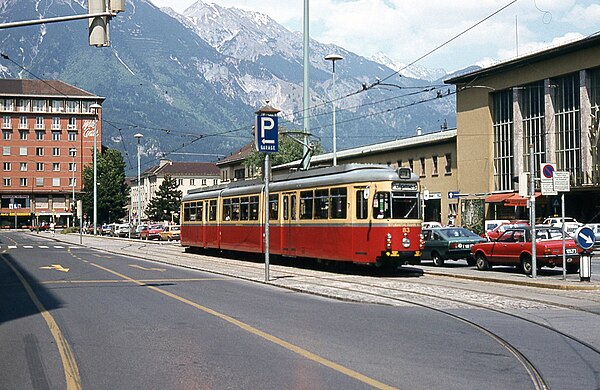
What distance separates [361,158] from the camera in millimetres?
73562

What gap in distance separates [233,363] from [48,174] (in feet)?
429

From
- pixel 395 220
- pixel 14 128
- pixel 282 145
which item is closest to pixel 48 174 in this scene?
pixel 14 128

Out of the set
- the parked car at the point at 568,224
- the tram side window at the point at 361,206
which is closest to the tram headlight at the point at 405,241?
the tram side window at the point at 361,206

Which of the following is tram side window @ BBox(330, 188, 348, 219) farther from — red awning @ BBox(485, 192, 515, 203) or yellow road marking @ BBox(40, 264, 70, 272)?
red awning @ BBox(485, 192, 515, 203)

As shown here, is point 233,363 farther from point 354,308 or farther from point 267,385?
point 354,308

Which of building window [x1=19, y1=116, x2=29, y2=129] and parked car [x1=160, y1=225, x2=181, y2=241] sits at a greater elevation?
building window [x1=19, y1=116, x2=29, y2=129]

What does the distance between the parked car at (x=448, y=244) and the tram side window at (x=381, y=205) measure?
6.60 meters

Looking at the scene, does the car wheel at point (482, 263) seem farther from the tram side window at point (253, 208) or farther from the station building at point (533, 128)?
the station building at point (533, 128)

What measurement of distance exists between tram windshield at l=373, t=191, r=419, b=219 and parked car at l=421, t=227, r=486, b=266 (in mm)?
6044

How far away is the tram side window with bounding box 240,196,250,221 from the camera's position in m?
32.0

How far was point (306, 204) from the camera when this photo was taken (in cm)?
2656

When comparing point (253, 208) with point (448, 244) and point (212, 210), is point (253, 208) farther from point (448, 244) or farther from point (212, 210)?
point (448, 244)

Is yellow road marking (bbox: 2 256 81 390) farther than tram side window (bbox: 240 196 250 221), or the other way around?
tram side window (bbox: 240 196 250 221)

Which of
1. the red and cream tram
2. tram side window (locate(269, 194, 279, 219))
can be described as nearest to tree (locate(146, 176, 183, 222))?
the red and cream tram
